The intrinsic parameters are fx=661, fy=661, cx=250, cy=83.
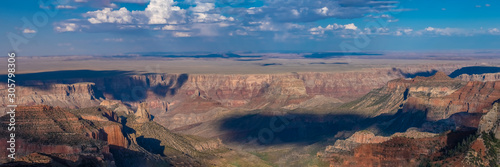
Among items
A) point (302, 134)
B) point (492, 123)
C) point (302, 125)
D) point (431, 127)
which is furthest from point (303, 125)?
point (492, 123)

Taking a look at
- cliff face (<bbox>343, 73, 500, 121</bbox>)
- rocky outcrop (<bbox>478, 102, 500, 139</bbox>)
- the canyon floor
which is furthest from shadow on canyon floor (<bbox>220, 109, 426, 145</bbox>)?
rocky outcrop (<bbox>478, 102, 500, 139</bbox>)

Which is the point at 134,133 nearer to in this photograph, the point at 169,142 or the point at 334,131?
the point at 169,142

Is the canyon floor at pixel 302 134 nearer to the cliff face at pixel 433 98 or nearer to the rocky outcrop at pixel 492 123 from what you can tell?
the rocky outcrop at pixel 492 123

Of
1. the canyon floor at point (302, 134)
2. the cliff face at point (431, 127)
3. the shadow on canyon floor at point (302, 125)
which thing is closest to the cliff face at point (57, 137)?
the canyon floor at point (302, 134)

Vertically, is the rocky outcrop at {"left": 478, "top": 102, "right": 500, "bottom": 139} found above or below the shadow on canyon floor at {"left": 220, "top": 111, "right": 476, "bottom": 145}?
above

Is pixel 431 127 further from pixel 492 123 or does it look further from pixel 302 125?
pixel 492 123

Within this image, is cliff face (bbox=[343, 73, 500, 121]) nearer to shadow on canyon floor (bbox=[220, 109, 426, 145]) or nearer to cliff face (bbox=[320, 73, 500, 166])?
cliff face (bbox=[320, 73, 500, 166])

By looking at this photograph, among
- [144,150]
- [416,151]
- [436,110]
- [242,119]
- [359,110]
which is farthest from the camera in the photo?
[242,119]

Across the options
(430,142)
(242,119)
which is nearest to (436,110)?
→ (242,119)
